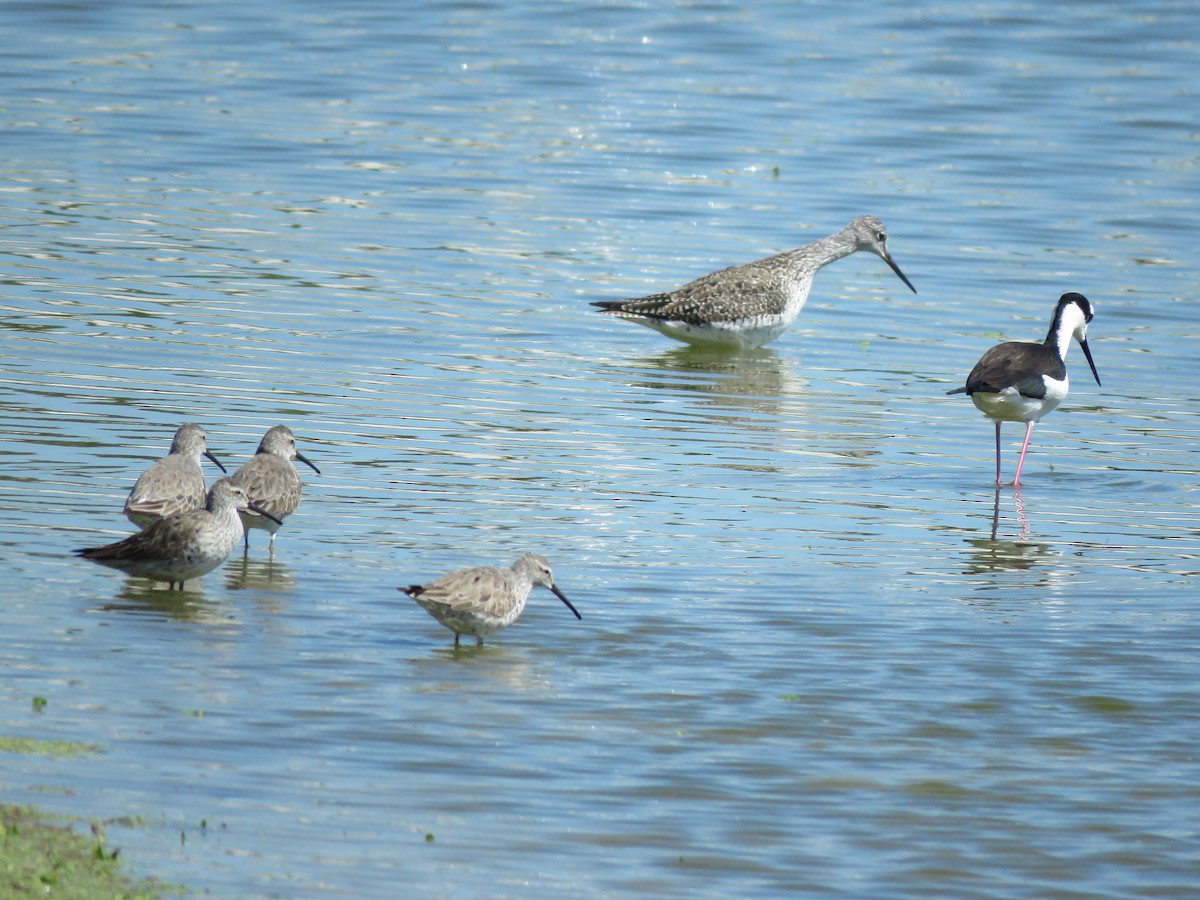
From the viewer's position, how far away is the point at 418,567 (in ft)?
33.8

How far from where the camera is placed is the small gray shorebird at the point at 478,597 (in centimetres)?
889

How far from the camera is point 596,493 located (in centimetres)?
1241

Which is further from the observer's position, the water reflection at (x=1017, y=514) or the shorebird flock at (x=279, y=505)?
the water reflection at (x=1017, y=514)

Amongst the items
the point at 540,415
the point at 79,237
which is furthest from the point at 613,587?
the point at 79,237

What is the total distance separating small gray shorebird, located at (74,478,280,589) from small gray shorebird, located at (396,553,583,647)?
1146 mm

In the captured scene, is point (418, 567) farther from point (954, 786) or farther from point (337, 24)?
point (337, 24)

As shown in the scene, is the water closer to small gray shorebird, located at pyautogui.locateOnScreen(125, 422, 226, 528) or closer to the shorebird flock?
the shorebird flock

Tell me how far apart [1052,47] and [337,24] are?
13.3m

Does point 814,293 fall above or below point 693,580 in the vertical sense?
above

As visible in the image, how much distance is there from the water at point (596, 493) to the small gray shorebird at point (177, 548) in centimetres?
22

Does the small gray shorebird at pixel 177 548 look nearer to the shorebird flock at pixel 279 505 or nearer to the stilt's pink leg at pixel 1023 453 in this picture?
the shorebird flock at pixel 279 505

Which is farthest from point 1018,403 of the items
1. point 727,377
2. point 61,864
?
point 61,864

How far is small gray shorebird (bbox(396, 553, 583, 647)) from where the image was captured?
889 cm

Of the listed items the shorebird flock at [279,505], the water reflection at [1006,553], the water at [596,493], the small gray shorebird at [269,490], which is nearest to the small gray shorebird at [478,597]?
the shorebird flock at [279,505]
